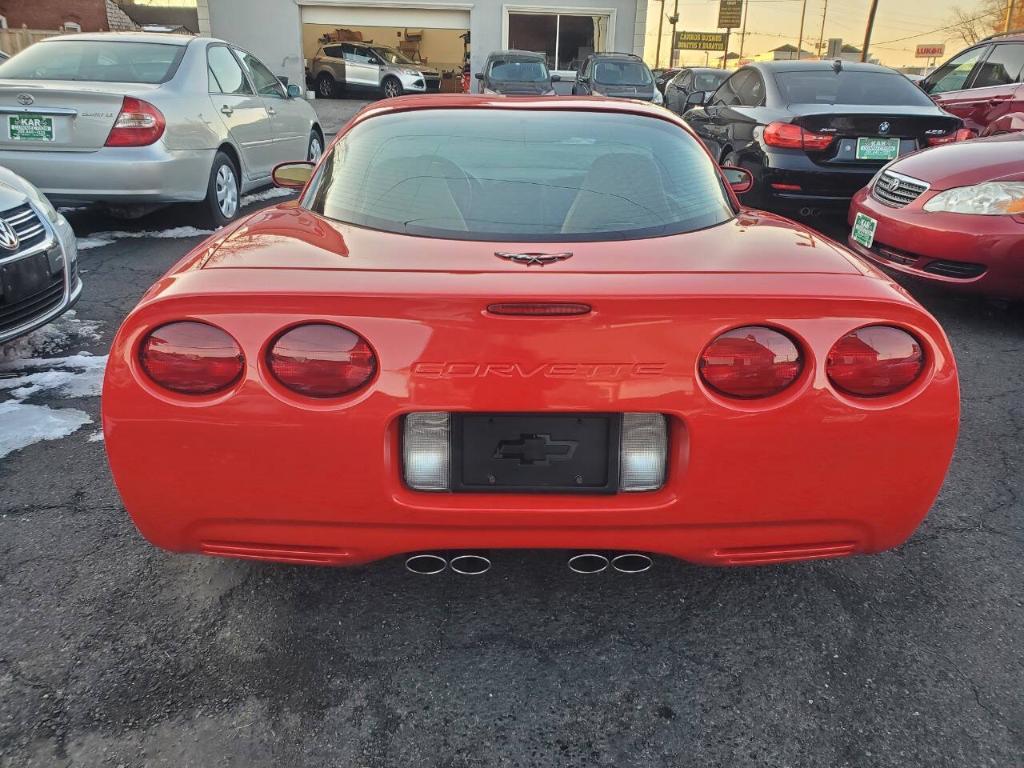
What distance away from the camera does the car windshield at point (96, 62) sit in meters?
5.92

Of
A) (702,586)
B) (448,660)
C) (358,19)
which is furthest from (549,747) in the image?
(358,19)

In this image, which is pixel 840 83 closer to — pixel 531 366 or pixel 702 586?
pixel 702 586

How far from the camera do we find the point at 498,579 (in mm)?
2178

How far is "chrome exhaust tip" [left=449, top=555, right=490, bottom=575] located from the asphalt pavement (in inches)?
9.8

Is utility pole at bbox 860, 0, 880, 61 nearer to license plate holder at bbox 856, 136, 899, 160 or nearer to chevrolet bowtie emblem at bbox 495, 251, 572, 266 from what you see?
license plate holder at bbox 856, 136, 899, 160

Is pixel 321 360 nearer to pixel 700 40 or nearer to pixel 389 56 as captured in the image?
pixel 389 56

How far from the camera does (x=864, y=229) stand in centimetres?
484

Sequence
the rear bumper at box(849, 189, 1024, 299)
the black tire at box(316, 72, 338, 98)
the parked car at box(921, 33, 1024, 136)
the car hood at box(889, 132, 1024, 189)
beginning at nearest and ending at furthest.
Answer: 1. the rear bumper at box(849, 189, 1024, 299)
2. the car hood at box(889, 132, 1024, 189)
3. the parked car at box(921, 33, 1024, 136)
4. the black tire at box(316, 72, 338, 98)

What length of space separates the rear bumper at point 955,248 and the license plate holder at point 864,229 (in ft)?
0.22

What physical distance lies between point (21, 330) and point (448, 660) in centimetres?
263

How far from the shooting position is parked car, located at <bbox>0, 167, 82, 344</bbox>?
10.9 ft

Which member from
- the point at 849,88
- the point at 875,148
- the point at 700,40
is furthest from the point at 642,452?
the point at 700,40

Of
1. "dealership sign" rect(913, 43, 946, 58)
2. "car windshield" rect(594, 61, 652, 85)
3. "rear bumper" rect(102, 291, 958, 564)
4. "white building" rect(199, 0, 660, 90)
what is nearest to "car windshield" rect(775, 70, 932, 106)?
"rear bumper" rect(102, 291, 958, 564)

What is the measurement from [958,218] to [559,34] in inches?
904
